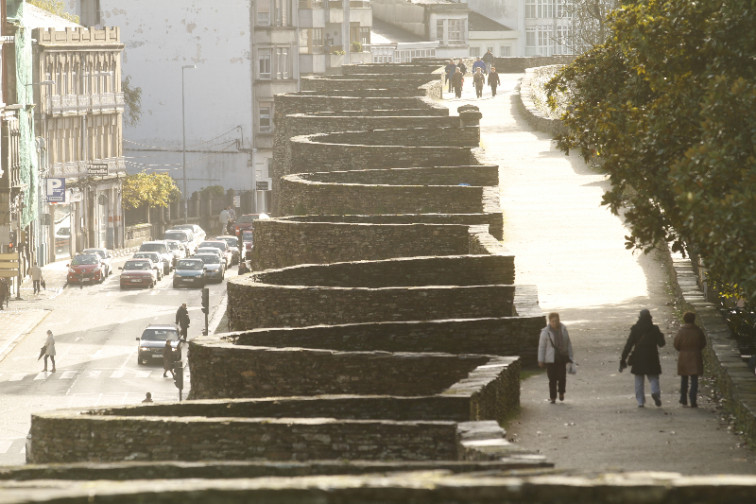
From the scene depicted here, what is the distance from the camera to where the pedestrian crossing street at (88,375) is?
1742 inches

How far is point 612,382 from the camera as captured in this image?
70.2 feet

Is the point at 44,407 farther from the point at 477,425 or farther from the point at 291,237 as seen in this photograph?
the point at 477,425

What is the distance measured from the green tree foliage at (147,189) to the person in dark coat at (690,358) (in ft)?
216

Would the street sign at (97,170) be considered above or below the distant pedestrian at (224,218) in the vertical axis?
above

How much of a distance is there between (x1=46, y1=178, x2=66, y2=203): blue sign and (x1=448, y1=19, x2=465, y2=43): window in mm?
52480

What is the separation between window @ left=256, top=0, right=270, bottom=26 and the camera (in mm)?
95438

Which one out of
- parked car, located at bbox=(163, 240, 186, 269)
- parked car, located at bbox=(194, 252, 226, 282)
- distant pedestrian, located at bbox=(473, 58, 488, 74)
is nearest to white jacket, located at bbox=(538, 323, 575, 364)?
parked car, located at bbox=(194, 252, 226, 282)

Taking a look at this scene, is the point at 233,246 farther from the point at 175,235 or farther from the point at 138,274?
the point at 138,274

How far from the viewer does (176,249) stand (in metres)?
71.9

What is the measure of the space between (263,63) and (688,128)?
251 ft

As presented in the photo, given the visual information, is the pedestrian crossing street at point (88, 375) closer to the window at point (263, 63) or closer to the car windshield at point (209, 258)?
the car windshield at point (209, 258)

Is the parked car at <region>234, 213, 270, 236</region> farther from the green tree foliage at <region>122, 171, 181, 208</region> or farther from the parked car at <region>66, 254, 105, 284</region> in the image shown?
the parked car at <region>66, 254, 105, 284</region>

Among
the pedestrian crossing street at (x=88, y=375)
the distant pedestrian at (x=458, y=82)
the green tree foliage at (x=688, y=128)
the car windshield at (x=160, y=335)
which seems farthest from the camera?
the distant pedestrian at (x=458, y=82)

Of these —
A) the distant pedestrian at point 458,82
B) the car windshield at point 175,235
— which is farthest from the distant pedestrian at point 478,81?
the car windshield at point 175,235
